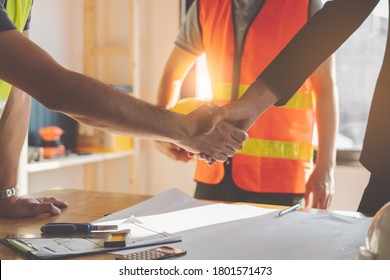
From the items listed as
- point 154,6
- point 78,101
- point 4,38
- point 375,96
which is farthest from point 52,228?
point 154,6

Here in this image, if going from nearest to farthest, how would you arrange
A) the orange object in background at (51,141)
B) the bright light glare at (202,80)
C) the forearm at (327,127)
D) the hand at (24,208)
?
the hand at (24,208)
the forearm at (327,127)
the orange object in background at (51,141)
the bright light glare at (202,80)

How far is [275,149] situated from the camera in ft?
5.32

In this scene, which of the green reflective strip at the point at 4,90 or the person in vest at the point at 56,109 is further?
the green reflective strip at the point at 4,90

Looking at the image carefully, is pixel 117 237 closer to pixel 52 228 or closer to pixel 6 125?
pixel 52 228

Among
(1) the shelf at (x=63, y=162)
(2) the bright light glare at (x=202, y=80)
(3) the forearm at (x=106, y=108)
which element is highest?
(2) the bright light glare at (x=202, y=80)

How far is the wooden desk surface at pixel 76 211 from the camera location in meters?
0.95

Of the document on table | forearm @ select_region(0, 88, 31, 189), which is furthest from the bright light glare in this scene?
the document on table

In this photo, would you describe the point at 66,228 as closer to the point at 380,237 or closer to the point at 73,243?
the point at 73,243

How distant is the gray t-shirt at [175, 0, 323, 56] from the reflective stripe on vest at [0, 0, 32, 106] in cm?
69

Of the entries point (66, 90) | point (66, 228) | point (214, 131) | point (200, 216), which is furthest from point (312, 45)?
point (66, 228)

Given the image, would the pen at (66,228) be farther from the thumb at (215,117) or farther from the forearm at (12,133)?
the thumb at (215,117)

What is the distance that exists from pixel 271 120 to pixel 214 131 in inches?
13.9

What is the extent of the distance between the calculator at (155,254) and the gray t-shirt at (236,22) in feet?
3.31

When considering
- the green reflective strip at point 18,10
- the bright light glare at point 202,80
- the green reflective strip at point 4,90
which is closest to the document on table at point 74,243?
the green reflective strip at point 4,90
